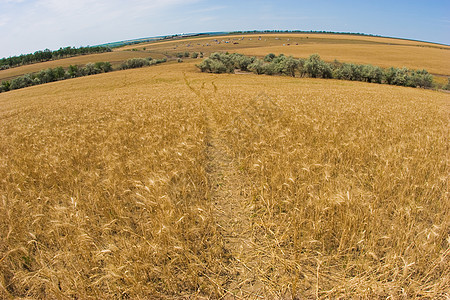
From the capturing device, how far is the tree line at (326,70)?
40.1m

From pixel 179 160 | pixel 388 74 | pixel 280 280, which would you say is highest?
pixel 388 74

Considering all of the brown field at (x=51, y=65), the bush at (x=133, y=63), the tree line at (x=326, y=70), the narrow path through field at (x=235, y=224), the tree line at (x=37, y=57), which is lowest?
the narrow path through field at (x=235, y=224)

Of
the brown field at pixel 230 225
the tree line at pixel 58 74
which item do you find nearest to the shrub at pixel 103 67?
the tree line at pixel 58 74

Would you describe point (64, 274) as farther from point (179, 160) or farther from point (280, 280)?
point (179, 160)

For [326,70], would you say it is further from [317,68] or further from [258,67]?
[258,67]

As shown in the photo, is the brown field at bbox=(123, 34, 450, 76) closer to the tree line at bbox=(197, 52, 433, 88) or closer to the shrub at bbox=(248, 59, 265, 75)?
the tree line at bbox=(197, 52, 433, 88)

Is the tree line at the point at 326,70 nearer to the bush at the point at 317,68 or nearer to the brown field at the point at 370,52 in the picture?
the bush at the point at 317,68

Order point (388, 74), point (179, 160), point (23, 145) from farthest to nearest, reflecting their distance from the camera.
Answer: point (388, 74)
point (23, 145)
point (179, 160)

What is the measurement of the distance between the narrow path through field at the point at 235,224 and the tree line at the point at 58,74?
76.4 meters

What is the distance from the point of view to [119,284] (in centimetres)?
223

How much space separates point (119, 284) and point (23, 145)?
25.2ft

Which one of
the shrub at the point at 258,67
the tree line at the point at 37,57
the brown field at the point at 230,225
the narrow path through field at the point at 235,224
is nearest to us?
the brown field at the point at 230,225

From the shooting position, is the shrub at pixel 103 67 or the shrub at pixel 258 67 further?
the shrub at pixel 103 67

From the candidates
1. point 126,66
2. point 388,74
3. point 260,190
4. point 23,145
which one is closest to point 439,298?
point 260,190
